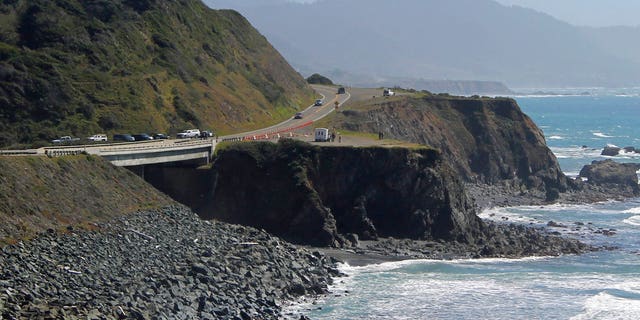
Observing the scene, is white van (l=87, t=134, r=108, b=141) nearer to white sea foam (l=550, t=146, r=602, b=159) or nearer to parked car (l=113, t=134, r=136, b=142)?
parked car (l=113, t=134, r=136, b=142)

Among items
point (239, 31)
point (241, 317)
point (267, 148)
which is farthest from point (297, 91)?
point (241, 317)

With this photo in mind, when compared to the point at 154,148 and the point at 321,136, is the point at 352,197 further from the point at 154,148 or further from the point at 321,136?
the point at 154,148

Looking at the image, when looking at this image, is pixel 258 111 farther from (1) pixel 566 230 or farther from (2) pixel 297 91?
(1) pixel 566 230

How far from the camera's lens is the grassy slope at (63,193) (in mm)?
51781

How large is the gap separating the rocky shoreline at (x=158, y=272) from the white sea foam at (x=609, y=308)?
12655mm

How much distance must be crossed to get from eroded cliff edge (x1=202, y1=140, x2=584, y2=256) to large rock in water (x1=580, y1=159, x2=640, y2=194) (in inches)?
1402

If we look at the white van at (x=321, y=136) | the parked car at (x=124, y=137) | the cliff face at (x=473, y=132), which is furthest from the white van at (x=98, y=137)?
the cliff face at (x=473, y=132)

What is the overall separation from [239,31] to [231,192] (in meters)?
51.1

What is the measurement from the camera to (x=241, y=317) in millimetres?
47125

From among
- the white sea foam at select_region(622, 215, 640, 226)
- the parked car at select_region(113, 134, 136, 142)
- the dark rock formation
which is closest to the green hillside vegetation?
the parked car at select_region(113, 134, 136, 142)

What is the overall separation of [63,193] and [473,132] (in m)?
58.7

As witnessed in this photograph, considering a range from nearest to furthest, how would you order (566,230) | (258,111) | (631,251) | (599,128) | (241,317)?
(241,317), (631,251), (566,230), (258,111), (599,128)

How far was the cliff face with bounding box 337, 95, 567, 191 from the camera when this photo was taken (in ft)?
333

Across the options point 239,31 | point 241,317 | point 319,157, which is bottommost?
point 241,317
